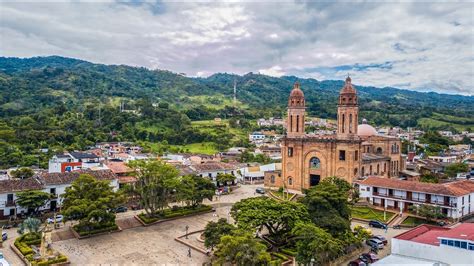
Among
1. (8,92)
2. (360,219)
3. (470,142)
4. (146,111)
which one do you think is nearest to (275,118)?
(146,111)

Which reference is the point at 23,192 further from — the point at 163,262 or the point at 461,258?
the point at 461,258

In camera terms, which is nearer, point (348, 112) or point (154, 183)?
point (154, 183)

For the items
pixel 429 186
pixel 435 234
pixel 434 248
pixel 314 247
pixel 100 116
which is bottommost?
pixel 314 247

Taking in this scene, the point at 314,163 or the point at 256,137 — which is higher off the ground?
the point at 256,137

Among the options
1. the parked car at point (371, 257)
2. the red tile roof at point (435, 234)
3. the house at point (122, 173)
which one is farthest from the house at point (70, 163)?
the red tile roof at point (435, 234)

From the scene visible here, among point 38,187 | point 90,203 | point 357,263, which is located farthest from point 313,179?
point 38,187

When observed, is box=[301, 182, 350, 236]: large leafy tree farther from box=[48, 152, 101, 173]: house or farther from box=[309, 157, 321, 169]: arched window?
box=[48, 152, 101, 173]: house

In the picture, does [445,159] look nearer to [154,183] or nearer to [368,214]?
[368,214]

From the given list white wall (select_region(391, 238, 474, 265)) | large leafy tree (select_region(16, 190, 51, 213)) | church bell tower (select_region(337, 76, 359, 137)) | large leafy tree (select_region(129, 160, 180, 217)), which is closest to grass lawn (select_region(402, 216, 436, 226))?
church bell tower (select_region(337, 76, 359, 137))
